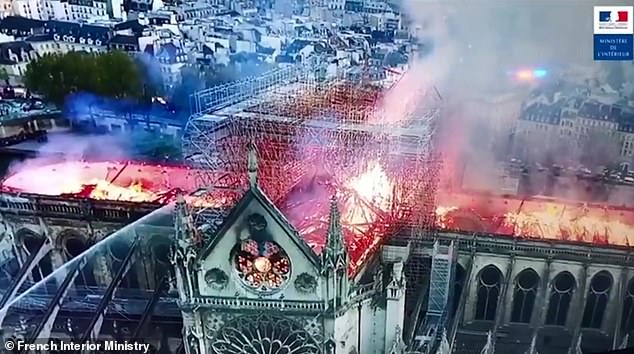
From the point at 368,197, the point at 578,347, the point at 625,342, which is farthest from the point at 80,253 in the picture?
the point at 625,342

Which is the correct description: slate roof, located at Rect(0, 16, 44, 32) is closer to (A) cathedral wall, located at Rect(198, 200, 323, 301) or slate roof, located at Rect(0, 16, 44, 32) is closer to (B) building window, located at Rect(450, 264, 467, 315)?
(A) cathedral wall, located at Rect(198, 200, 323, 301)

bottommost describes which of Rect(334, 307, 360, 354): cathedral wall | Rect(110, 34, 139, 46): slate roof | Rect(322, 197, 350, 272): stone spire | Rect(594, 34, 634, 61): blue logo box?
Rect(334, 307, 360, 354): cathedral wall

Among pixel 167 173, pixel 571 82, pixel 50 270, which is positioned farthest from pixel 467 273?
pixel 50 270

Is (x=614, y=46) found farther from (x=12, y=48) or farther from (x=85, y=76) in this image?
(x=12, y=48)

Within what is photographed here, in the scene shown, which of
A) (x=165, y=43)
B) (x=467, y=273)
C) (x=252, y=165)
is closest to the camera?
(x=252, y=165)

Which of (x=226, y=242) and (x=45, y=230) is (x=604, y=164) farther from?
(x=45, y=230)

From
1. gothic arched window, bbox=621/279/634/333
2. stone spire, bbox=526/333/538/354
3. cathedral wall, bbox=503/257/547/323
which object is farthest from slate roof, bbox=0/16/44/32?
gothic arched window, bbox=621/279/634/333
